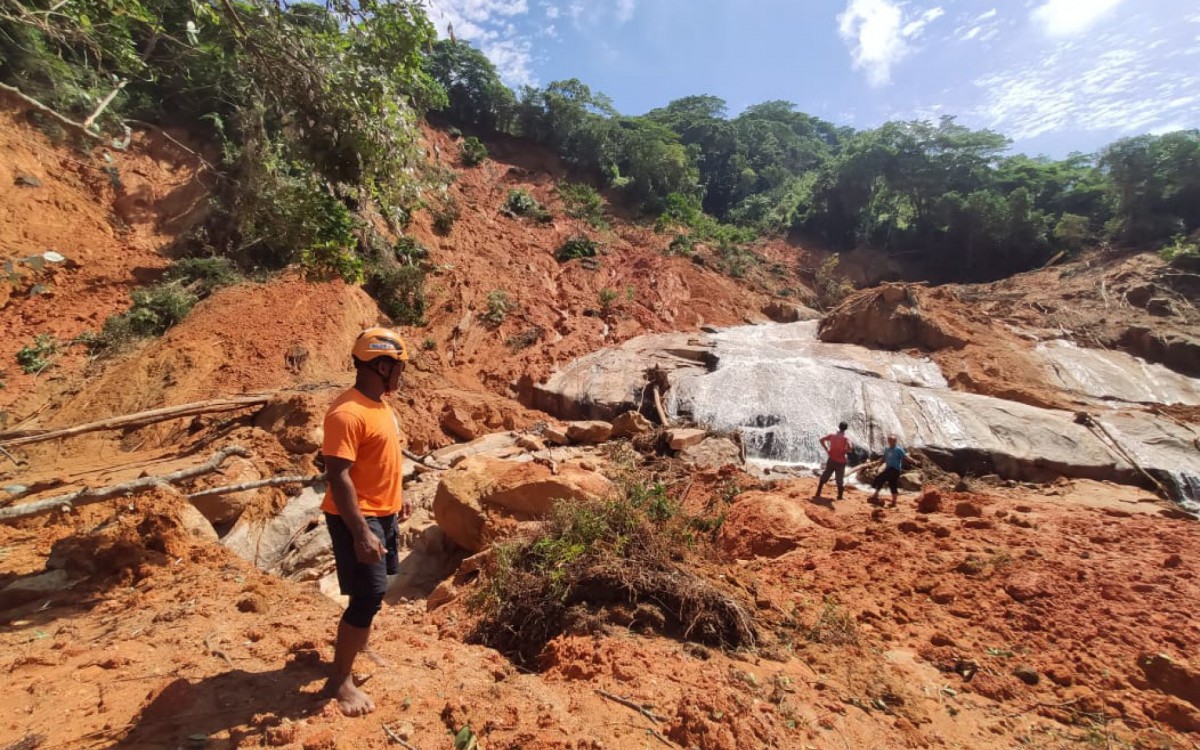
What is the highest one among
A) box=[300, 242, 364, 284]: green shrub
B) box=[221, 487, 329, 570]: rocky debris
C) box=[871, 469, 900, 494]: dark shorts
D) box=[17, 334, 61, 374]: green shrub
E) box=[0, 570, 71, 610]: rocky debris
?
box=[300, 242, 364, 284]: green shrub

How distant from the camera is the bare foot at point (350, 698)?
7.87 ft

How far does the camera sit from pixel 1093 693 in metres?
3.48

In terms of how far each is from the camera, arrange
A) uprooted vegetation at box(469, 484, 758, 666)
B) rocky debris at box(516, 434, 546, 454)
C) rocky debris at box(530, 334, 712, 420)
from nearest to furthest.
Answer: uprooted vegetation at box(469, 484, 758, 666), rocky debris at box(516, 434, 546, 454), rocky debris at box(530, 334, 712, 420)

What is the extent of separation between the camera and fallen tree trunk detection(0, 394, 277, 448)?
5695mm

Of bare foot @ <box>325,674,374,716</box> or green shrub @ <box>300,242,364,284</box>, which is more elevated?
green shrub @ <box>300,242,364,284</box>

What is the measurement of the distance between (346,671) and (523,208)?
77.2 ft

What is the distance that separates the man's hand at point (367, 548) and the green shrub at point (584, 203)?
79.1ft

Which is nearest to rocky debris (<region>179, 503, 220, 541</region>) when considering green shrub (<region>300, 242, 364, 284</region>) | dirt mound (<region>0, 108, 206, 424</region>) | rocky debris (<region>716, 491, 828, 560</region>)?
green shrub (<region>300, 242, 364, 284</region>)

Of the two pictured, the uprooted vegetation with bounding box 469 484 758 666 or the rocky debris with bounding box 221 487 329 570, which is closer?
the uprooted vegetation with bounding box 469 484 758 666

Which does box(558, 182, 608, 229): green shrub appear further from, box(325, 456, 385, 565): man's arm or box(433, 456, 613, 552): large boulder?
box(325, 456, 385, 565): man's arm

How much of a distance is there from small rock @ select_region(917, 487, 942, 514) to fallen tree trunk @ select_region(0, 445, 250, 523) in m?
8.94

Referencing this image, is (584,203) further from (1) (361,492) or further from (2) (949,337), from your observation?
(1) (361,492)

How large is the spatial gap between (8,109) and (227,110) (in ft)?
15.9

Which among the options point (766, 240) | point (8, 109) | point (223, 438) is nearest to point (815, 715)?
point (223, 438)
